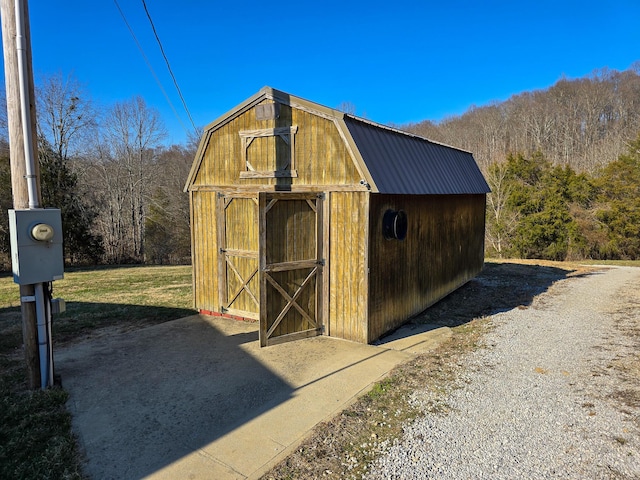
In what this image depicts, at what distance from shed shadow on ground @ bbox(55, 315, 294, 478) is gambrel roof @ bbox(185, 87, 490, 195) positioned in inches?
118

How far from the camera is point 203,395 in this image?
179 inches

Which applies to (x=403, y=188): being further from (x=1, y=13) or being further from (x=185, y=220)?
(x=185, y=220)

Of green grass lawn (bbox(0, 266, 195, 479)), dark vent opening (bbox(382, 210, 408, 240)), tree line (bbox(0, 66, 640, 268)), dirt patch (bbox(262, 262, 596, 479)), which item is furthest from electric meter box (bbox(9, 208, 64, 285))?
tree line (bbox(0, 66, 640, 268))

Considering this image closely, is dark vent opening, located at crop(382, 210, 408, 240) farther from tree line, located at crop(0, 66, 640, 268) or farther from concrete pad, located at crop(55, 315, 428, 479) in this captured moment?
tree line, located at crop(0, 66, 640, 268)

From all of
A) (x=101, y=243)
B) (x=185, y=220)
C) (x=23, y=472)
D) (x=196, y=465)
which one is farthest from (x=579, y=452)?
(x=185, y=220)

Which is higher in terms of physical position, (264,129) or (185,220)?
(264,129)

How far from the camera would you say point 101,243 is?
2003 cm

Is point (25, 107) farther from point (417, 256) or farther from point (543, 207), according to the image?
point (543, 207)

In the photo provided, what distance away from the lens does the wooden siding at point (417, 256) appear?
6293 millimetres

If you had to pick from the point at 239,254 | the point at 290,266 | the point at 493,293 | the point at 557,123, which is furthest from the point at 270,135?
the point at 557,123

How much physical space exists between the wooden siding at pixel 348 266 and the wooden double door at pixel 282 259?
0.21 m

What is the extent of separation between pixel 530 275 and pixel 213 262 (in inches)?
409

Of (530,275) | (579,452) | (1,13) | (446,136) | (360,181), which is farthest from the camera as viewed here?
(446,136)

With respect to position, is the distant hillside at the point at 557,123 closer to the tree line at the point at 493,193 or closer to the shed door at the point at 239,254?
the tree line at the point at 493,193
